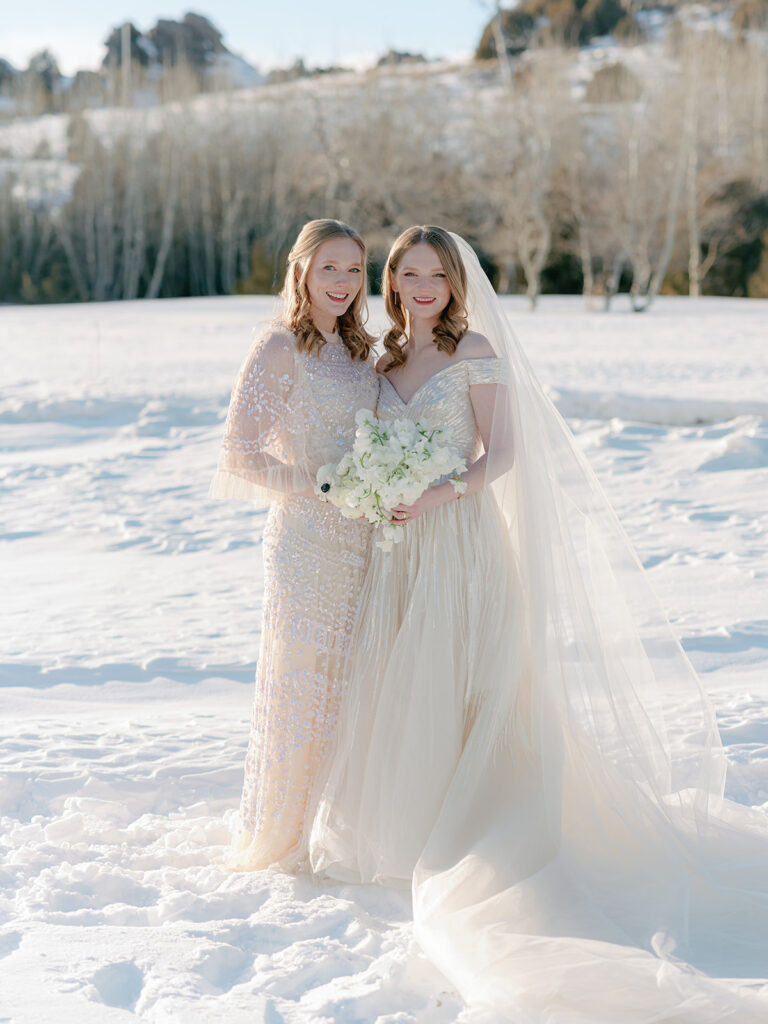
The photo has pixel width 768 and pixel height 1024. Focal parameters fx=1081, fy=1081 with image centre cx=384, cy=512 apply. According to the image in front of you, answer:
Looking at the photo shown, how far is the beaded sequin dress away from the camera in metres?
3.33

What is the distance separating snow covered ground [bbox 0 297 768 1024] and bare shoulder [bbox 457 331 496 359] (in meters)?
1.63

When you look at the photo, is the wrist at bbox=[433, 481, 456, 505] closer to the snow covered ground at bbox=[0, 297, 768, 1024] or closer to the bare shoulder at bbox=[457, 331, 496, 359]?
the bare shoulder at bbox=[457, 331, 496, 359]

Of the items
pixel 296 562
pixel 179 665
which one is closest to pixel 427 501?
pixel 296 562

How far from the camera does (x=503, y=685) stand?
3219 millimetres

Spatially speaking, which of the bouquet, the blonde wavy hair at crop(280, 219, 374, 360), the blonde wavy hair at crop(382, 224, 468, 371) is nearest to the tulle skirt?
the bouquet

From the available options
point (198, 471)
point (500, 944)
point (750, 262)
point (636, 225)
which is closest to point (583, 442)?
point (198, 471)

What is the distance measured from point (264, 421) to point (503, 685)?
1084mm

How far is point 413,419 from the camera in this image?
10.9 ft

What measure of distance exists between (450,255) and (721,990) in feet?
7.01

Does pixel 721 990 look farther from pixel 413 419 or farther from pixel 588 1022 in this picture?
pixel 413 419

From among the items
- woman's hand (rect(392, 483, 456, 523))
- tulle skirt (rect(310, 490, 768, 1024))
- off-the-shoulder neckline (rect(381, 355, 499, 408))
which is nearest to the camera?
tulle skirt (rect(310, 490, 768, 1024))

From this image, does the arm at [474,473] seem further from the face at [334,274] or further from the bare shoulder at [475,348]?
the face at [334,274]

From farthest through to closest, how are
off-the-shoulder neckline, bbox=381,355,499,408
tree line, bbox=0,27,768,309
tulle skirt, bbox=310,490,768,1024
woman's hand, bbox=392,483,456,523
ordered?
tree line, bbox=0,27,768,309 → off-the-shoulder neckline, bbox=381,355,499,408 → woman's hand, bbox=392,483,456,523 → tulle skirt, bbox=310,490,768,1024

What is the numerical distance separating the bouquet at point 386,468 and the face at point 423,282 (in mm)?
383
